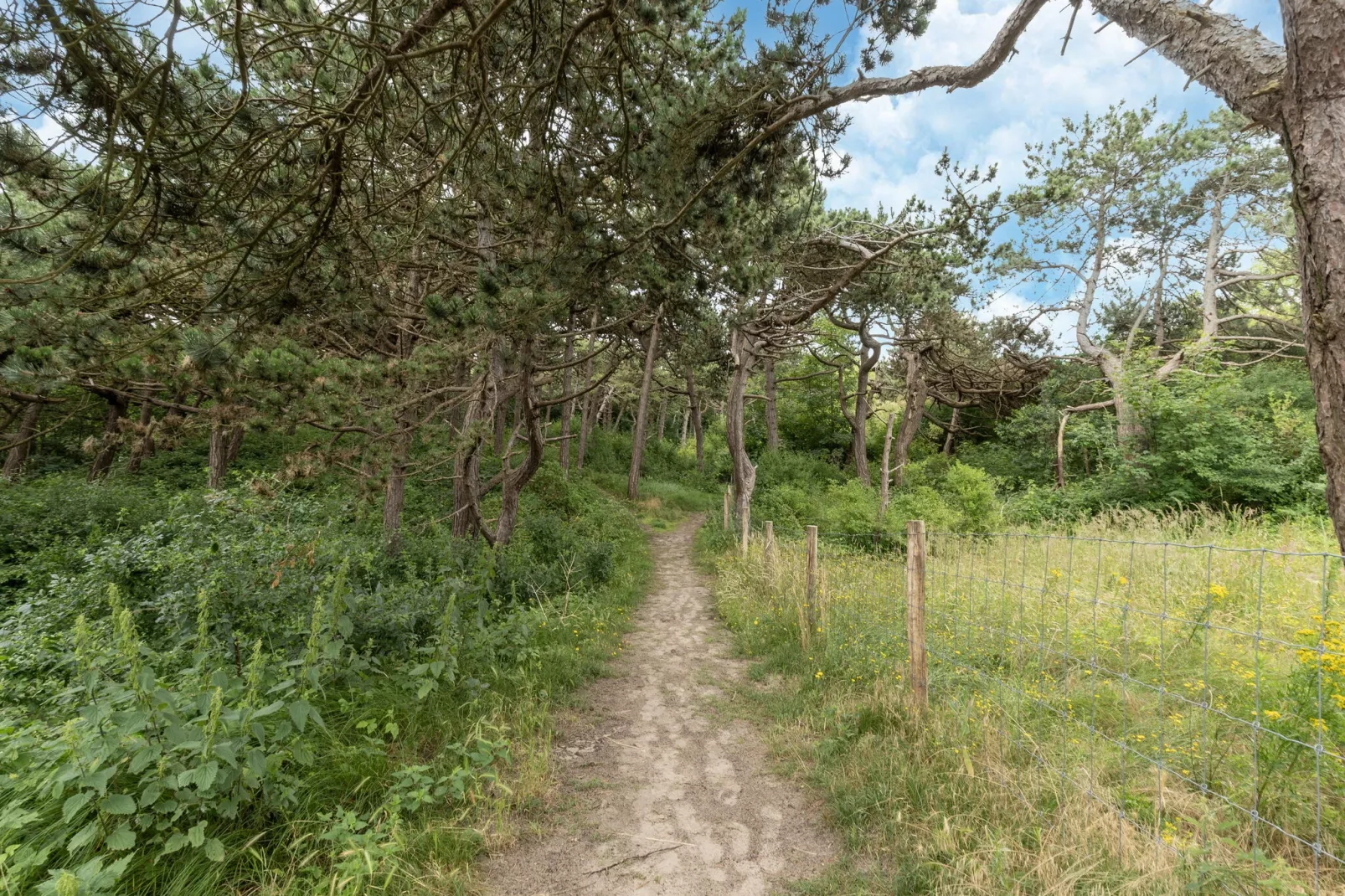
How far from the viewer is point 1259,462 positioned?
10078mm

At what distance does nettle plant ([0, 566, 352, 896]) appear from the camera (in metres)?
1.99

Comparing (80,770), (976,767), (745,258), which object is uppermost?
(745,258)

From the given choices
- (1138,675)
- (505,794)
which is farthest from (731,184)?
(1138,675)

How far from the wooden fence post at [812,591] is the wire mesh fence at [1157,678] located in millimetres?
29

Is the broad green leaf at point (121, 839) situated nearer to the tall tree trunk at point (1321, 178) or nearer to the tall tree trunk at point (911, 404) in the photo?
the tall tree trunk at point (1321, 178)

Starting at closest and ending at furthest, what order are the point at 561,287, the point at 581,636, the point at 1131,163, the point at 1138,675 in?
1. the point at 1138,675
2. the point at 561,287
3. the point at 581,636
4. the point at 1131,163

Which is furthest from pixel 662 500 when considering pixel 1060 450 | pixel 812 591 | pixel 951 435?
pixel 812 591

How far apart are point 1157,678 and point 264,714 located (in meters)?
5.72

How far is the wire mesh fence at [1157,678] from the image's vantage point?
229 centimetres

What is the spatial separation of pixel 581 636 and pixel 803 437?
2179cm

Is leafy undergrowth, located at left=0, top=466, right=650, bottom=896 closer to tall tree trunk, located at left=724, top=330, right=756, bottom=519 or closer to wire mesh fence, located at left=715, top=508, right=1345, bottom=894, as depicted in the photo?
wire mesh fence, located at left=715, top=508, right=1345, bottom=894

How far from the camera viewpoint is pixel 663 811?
321cm

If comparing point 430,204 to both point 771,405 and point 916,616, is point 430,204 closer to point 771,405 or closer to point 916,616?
point 916,616

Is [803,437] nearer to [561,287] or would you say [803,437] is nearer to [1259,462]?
[1259,462]
